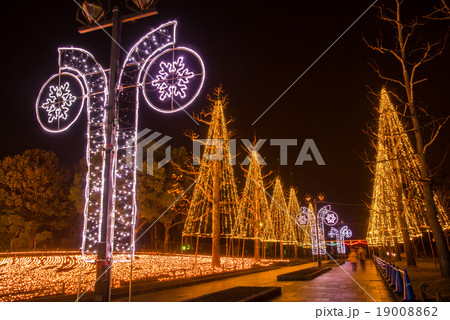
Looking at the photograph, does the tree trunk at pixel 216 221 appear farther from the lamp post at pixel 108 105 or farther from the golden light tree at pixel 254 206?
the lamp post at pixel 108 105

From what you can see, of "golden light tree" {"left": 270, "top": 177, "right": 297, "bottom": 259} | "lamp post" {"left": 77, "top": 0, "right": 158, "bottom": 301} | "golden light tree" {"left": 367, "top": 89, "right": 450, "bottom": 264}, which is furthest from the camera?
"golden light tree" {"left": 270, "top": 177, "right": 297, "bottom": 259}

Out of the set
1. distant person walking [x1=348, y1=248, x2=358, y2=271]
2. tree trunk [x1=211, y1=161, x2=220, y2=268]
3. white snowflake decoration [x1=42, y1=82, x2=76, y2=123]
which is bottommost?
distant person walking [x1=348, y1=248, x2=358, y2=271]

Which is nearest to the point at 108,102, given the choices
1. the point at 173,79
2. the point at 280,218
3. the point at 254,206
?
the point at 173,79

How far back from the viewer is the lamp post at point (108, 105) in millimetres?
7949

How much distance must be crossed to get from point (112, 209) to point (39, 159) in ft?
116

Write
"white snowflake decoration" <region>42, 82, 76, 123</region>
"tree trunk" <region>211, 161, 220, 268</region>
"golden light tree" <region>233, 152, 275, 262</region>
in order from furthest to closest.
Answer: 1. "golden light tree" <region>233, 152, 275, 262</region>
2. "tree trunk" <region>211, 161, 220, 268</region>
3. "white snowflake decoration" <region>42, 82, 76, 123</region>

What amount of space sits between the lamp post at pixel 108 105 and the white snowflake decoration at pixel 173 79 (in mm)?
1114

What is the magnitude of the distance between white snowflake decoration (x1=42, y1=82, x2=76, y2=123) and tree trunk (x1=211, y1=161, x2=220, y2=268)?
13.9m

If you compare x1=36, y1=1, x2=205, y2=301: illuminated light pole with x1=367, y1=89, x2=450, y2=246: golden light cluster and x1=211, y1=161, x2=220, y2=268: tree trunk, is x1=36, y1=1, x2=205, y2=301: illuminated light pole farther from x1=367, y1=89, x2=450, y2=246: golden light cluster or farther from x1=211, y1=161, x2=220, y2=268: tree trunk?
x1=211, y1=161, x2=220, y2=268: tree trunk

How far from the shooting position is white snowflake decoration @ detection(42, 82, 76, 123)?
10.4 m

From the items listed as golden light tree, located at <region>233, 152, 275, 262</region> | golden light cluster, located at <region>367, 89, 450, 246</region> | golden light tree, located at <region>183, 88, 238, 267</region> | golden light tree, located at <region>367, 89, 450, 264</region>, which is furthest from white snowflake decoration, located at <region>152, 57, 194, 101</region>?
golden light tree, located at <region>233, 152, 275, 262</region>

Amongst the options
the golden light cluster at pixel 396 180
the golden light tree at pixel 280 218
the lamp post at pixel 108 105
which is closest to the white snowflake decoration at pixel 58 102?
the lamp post at pixel 108 105
